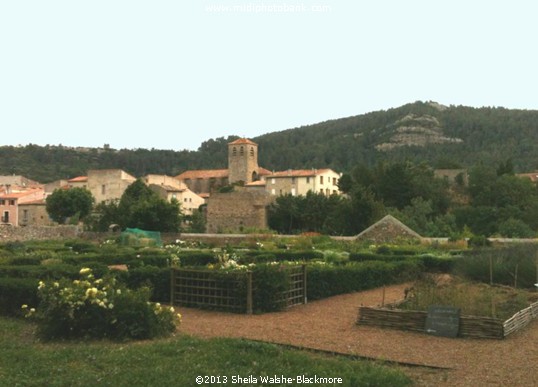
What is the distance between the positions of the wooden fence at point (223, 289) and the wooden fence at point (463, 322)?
99.0 inches

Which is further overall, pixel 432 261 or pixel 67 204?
pixel 67 204

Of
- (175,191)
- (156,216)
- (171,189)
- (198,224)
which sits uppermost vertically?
(171,189)

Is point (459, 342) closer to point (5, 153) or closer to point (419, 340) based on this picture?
point (419, 340)

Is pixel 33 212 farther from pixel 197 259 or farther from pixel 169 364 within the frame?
pixel 169 364

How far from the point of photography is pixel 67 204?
216ft

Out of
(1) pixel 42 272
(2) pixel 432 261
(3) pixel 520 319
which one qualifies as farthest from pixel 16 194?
(3) pixel 520 319

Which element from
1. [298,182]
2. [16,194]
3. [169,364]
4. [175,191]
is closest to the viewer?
[169,364]

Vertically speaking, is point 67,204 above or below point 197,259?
above

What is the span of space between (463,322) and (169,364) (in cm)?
497

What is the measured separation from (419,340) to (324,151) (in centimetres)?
11035

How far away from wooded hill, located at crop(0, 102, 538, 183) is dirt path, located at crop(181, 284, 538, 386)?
85916 millimetres

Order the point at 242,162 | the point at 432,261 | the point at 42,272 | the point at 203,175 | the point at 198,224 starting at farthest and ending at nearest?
the point at 203,175
the point at 242,162
the point at 198,224
the point at 432,261
the point at 42,272

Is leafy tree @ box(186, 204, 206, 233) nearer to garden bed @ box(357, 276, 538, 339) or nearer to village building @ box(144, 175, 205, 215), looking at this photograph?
village building @ box(144, 175, 205, 215)

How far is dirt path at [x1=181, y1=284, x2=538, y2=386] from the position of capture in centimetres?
720
